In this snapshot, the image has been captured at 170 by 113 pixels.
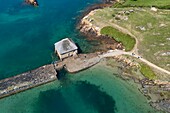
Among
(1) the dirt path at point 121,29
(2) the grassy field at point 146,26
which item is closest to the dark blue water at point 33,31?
(1) the dirt path at point 121,29

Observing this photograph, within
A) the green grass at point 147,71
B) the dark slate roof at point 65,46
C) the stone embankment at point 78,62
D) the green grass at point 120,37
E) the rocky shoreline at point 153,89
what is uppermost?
the dark slate roof at point 65,46

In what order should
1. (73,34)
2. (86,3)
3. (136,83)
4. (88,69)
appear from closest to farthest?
(136,83), (88,69), (73,34), (86,3)

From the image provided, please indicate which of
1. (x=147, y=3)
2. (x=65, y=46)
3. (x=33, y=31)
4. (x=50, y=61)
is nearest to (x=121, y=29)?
(x=65, y=46)

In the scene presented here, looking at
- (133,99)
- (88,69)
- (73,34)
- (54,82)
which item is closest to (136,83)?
(133,99)

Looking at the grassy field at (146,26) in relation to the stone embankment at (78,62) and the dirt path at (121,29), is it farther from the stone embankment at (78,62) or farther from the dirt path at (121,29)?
the stone embankment at (78,62)

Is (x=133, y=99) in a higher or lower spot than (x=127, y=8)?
lower

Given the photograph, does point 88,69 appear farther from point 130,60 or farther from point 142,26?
point 142,26

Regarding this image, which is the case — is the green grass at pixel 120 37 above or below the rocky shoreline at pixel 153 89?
above

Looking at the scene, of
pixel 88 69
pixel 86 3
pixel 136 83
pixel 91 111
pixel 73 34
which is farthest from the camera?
pixel 86 3

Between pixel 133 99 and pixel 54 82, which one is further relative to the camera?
pixel 54 82
